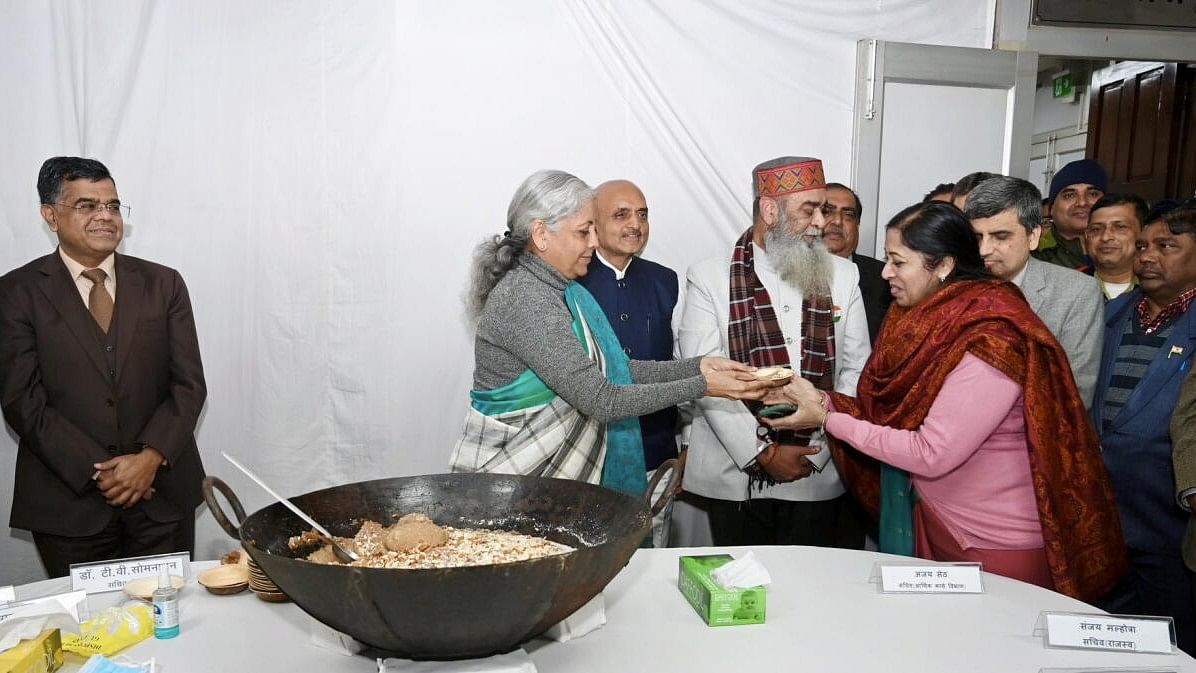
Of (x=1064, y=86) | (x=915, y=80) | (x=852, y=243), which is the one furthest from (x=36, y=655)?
(x=1064, y=86)

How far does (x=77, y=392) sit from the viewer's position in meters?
2.79

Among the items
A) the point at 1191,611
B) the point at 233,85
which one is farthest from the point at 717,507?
the point at 233,85

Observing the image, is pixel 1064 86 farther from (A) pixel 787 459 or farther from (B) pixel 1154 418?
(A) pixel 787 459

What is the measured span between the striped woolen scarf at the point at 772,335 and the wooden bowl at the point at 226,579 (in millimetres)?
1848

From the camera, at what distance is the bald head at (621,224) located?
3346mm

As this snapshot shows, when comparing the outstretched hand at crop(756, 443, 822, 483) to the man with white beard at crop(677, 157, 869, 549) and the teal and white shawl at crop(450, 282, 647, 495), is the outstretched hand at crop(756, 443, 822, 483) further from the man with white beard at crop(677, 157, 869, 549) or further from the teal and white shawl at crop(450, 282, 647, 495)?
the teal and white shawl at crop(450, 282, 647, 495)

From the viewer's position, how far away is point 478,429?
250 centimetres

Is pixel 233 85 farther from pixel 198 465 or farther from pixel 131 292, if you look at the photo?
pixel 198 465

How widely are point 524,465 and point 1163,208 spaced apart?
7.47 feet

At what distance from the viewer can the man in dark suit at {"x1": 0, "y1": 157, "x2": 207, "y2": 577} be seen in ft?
8.99

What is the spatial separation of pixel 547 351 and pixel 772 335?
3.57 feet

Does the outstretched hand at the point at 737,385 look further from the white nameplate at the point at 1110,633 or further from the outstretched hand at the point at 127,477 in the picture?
the outstretched hand at the point at 127,477

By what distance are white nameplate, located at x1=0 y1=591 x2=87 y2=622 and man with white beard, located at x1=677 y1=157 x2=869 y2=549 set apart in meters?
2.04

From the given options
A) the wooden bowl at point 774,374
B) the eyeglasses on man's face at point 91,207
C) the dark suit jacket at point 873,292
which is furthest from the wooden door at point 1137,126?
the eyeglasses on man's face at point 91,207
